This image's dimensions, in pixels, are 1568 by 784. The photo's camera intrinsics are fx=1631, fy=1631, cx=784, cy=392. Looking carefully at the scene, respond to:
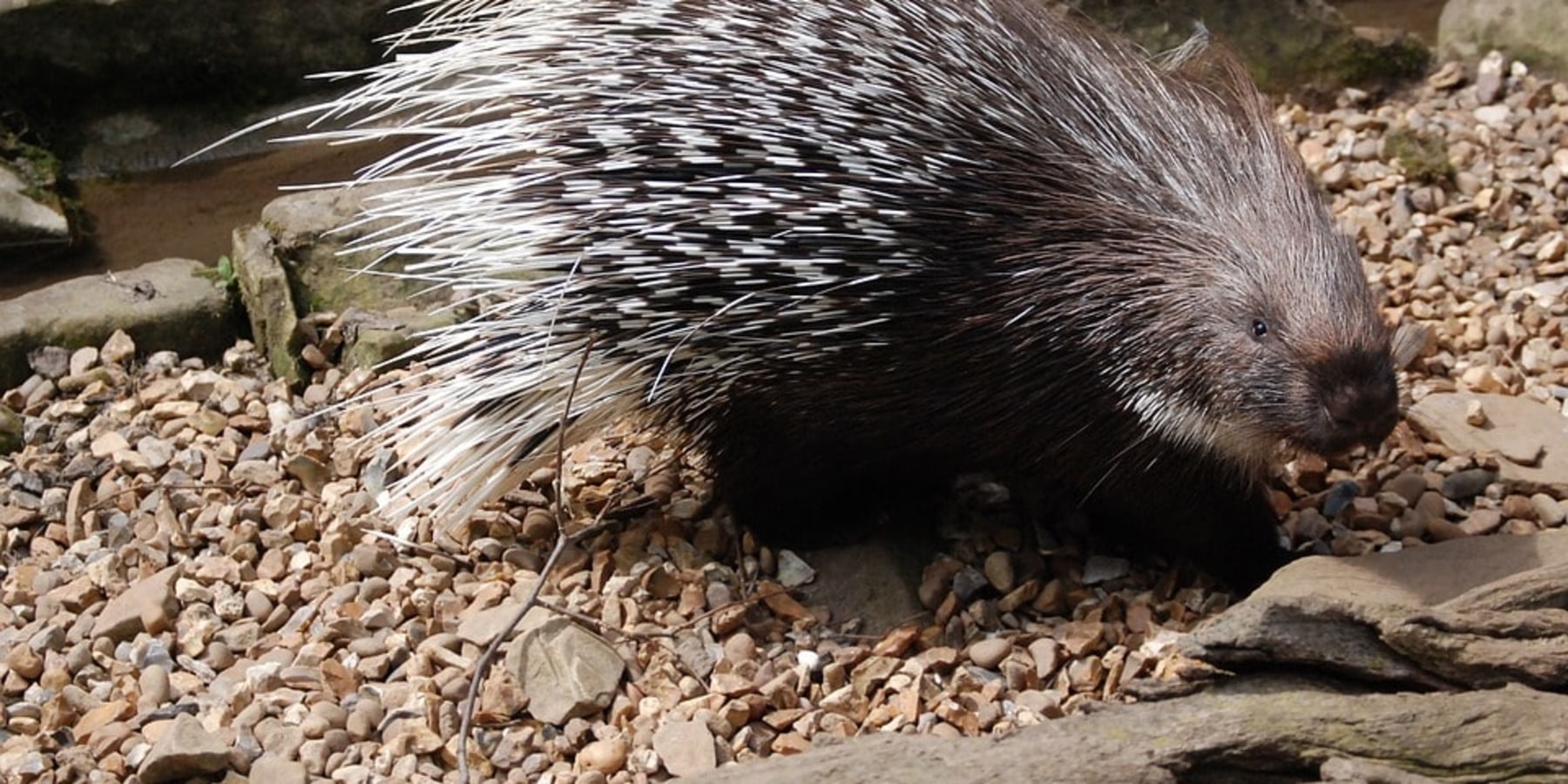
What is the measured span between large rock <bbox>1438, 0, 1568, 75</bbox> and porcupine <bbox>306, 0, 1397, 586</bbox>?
2.56m

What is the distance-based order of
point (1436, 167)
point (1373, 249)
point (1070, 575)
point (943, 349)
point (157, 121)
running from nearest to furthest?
point (943, 349)
point (1070, 575)
point (1373, 249)
point (1436, 167)
point (157, 121)

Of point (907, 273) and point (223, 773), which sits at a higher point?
point (907, 273)

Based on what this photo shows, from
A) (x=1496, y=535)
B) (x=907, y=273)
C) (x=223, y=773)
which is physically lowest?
(x=223, y=773)

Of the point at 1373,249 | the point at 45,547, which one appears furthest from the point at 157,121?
the point at 1373,249

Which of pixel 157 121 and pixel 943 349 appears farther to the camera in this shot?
pixel 157 121

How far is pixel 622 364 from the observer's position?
3.04m

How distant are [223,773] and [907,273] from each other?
1.45 metres

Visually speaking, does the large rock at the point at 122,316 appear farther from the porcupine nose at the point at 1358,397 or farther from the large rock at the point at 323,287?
the porcupine nose at the point at 1358,397

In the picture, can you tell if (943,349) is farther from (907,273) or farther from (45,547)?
(45,547)

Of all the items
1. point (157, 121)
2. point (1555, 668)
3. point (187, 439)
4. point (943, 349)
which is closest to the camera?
point (1555, 668)

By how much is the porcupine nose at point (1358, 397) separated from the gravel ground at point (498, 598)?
1.69ft

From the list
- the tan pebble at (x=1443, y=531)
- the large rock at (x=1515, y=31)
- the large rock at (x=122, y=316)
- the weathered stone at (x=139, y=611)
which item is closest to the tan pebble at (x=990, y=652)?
the tan pebble at (x=1443, y=531)

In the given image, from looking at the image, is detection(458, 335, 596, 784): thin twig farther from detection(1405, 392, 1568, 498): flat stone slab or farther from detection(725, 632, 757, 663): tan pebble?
detection(1405, 392, 1568, 498): flat stone slab

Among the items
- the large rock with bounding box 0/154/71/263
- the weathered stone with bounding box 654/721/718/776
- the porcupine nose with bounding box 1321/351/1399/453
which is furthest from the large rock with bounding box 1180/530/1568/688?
the large rock with bounding box 0/154/71/263
